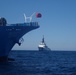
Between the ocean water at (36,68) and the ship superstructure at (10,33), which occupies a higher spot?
the ship superstructure at (10,33)

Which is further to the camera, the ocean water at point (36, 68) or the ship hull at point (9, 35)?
the ship hull at point (9, 35)

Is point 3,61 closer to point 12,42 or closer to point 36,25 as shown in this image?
point 12,42

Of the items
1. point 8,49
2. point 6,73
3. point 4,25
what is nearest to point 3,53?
point 8,49

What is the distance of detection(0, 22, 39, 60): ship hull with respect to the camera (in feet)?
198

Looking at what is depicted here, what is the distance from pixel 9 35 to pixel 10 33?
51cm

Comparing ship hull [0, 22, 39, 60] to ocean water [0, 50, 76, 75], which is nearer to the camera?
ocean water [0, 50, 76, 75]

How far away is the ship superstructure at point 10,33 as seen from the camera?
6044 cm

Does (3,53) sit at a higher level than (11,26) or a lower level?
A: lower

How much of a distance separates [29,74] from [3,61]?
20890mm

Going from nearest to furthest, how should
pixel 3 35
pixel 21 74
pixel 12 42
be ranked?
1. pixel 21 74
2. pixel 3 35
3. pixel 12 42

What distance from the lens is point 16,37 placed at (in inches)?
2514

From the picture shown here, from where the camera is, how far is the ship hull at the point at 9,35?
60.3 metres

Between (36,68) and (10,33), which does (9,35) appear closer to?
(10,33)

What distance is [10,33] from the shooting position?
203 feet
